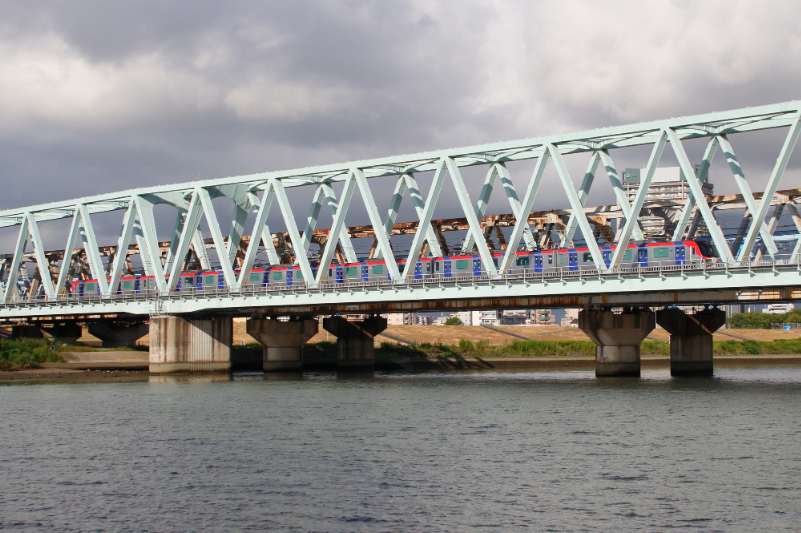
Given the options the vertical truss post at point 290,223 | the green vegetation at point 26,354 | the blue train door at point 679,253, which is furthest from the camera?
the green vegetation at point 26,354

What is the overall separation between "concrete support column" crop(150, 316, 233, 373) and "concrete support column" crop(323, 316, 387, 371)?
45.8 ft

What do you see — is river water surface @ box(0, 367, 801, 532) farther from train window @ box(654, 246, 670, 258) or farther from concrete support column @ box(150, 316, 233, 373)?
concrete support column @ box(150, 316, 233, 373)

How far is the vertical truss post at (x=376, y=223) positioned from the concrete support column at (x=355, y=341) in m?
24.3

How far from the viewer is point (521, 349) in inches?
4363

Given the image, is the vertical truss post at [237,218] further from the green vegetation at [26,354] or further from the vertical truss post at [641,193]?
the vertical truss post at [641,193]

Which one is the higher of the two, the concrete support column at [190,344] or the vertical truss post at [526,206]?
the vertical truss post at [526,206]

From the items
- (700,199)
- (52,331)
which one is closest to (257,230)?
(700,199)

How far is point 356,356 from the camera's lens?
8975 cm

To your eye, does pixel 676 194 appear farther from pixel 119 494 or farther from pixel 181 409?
pixel 119 494

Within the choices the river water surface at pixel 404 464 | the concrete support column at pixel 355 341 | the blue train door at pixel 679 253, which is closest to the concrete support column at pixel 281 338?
the concrete support column at pixel 355 341

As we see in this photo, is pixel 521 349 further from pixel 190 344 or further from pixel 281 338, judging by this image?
pixel 190 344

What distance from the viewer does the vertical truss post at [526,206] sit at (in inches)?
2334

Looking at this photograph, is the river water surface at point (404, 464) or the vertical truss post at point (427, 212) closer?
the river water surface at point (404, 464)

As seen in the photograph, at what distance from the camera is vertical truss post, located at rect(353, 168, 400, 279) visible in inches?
2549
